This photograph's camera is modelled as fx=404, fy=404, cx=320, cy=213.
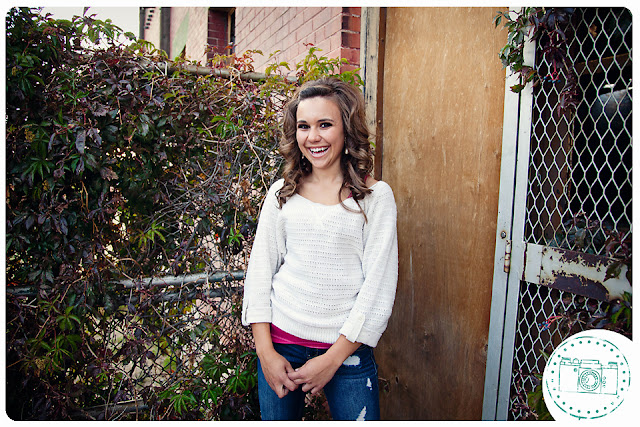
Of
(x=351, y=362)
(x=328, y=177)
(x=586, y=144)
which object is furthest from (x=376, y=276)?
(x=586, y=144)

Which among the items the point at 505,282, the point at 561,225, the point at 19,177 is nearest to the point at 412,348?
the point at 505,282

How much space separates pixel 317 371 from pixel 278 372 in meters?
0.16

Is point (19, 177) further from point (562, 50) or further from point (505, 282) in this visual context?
point (562, 50)

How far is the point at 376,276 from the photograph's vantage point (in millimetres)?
1493

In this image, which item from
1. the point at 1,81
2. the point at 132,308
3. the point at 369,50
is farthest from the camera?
the point at 369,50

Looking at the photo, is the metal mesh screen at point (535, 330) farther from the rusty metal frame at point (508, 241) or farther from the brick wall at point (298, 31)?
the brick wall at point (298, 31)

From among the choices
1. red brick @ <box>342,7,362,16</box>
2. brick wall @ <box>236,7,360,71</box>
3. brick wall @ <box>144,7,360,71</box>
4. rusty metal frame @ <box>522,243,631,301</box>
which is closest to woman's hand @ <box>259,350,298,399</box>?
rusty metal frame @ <box>522,243,631,301</box>

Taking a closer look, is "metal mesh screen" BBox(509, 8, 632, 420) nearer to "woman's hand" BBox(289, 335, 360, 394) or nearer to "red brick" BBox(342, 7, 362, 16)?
"woman's hand" BBox(289, 335, 360, 394)

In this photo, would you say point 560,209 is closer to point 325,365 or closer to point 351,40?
point 325,365

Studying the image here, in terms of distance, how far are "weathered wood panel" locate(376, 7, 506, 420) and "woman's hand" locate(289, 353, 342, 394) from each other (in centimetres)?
93

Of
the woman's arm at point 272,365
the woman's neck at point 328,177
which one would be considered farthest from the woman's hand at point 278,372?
the woman's neck at point 328,177

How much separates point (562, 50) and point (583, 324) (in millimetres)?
1055

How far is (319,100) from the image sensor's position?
5.27 feet

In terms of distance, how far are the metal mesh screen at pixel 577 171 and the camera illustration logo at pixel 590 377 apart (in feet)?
0.35
